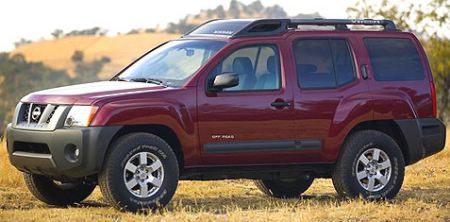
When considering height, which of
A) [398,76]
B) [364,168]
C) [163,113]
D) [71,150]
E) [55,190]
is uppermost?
[398,76]

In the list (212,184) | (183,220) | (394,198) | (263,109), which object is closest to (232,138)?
(263,109)

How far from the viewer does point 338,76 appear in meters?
11.4

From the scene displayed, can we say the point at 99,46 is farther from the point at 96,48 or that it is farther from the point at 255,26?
the point at 255,26

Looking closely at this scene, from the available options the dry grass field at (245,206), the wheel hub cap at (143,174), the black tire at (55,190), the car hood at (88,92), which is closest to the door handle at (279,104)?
the dry grass field at (245,206)

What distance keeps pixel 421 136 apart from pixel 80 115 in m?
3.64

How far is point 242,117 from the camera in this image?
10750 millimetres

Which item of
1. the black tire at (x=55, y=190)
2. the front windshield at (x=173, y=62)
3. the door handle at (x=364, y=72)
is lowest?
the black tire at (x=55, y=190)

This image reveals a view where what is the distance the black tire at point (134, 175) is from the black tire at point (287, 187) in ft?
7.38

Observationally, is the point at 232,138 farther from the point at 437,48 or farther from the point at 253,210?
the point at 437,48

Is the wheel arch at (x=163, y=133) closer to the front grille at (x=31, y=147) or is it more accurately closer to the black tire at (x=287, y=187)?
the front grille at (x=31, y=147)

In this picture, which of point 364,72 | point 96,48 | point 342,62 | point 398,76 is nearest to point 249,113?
point 342,62

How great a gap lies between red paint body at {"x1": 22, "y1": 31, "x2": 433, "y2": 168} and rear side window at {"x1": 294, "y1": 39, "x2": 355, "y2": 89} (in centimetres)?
7

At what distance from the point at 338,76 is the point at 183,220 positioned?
8.28 feet

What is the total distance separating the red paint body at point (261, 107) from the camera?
10.3 metres
